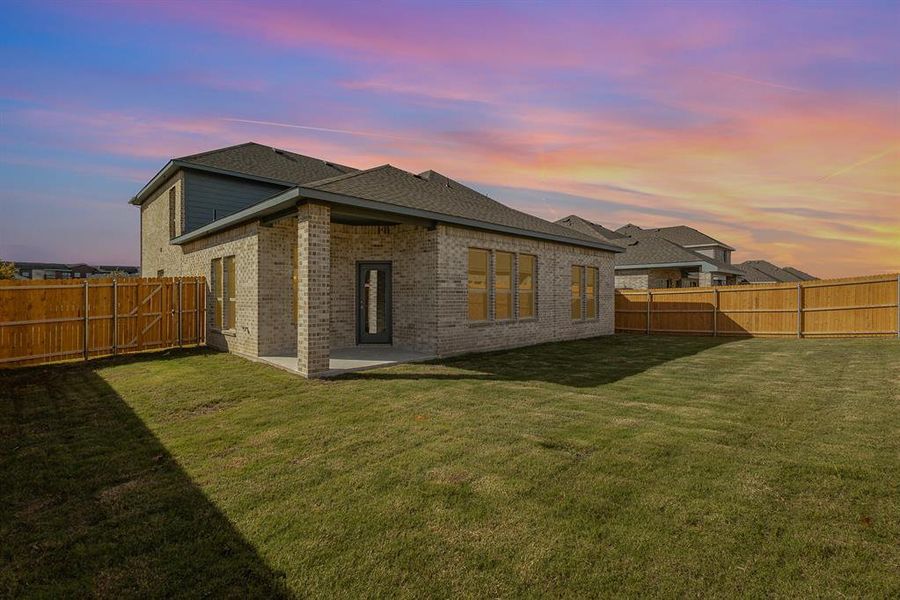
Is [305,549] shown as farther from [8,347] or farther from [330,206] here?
[8,347]

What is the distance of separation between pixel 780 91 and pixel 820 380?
253 inches

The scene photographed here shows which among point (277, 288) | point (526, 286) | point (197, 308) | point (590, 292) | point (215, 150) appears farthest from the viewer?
point (215, 150)

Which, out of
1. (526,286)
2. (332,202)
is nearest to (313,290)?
(332,202)

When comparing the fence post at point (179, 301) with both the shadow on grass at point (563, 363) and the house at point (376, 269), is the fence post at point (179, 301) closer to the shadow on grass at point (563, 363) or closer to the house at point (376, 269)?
the house at point (376, 269)

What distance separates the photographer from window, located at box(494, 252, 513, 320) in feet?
42.0

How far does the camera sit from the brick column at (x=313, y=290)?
334 inches

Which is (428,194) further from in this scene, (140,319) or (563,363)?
(140,319)

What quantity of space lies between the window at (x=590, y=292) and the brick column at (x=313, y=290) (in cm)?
1108

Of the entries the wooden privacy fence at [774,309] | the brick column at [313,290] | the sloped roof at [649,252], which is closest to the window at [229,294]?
the brick column at [313,290]

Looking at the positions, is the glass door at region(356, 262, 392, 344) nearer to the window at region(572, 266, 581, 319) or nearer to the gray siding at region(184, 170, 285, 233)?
the window at region(572, 266, 581, 319)

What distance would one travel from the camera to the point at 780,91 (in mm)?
9945

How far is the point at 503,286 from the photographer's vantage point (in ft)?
43.0

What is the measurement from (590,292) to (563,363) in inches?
296

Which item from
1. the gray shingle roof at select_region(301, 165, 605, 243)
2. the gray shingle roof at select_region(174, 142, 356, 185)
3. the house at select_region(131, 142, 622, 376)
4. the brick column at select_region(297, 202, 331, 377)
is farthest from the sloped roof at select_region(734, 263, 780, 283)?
the brick column at select_region(297, 202, 331, 377)
